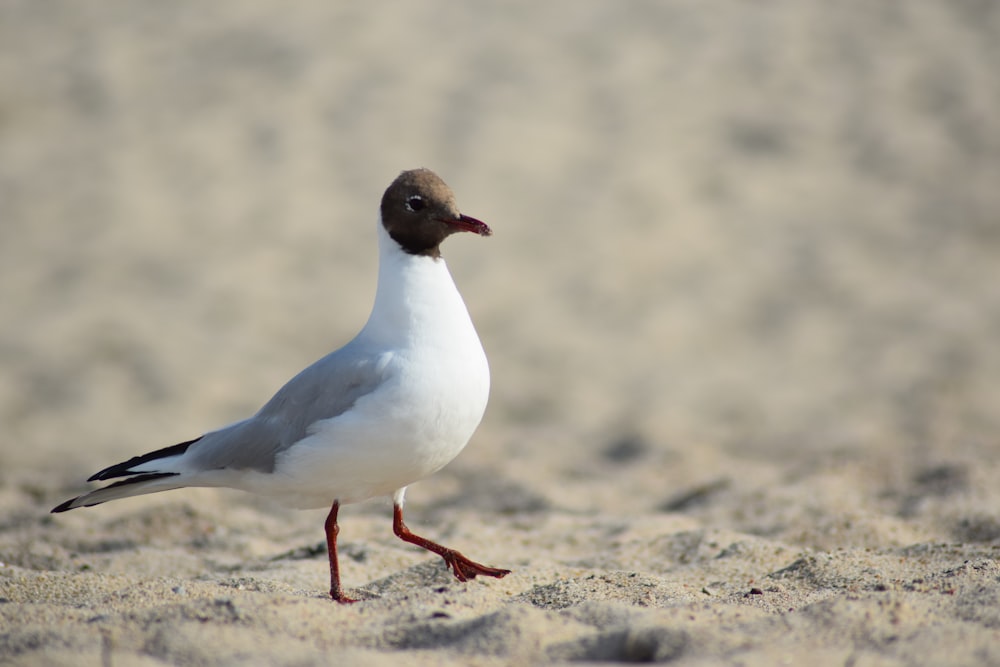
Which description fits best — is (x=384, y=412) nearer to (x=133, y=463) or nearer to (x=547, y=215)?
(x=133, y=463)

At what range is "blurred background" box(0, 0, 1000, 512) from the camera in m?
7.09

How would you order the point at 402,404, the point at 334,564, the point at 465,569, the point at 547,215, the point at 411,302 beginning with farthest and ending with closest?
the point at 547,215
the point at 465,569
the point at 411,302
the point at 334,564
the point at 402,404

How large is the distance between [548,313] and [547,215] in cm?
142

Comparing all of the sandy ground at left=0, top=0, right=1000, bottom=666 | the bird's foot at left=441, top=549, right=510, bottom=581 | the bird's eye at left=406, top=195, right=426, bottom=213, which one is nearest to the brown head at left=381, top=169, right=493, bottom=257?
the bird's eye at left=406, top=195, right=426, bottom=213

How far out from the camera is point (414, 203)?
145 inches

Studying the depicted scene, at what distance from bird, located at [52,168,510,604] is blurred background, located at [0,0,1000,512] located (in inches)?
93.2

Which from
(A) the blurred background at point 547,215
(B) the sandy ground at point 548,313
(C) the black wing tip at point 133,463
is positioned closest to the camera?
(B) the sandy ground at point 548,313

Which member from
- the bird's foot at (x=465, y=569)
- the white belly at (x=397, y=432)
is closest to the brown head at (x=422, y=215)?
the white belly at (x=397, y=432)

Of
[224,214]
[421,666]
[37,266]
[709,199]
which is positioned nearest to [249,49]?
[224,214]

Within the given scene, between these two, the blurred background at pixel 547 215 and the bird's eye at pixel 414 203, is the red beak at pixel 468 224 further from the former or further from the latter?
the blurred background at pixel 547 215

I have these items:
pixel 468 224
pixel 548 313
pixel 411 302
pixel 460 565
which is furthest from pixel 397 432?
pixel 548 313

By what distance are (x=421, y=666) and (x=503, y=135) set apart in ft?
27.2

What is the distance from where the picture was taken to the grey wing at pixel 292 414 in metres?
3.48

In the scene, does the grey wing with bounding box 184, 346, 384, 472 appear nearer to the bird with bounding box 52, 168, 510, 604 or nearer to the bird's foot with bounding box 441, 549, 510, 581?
the bird with bounding box 52, 168, 510, 604
